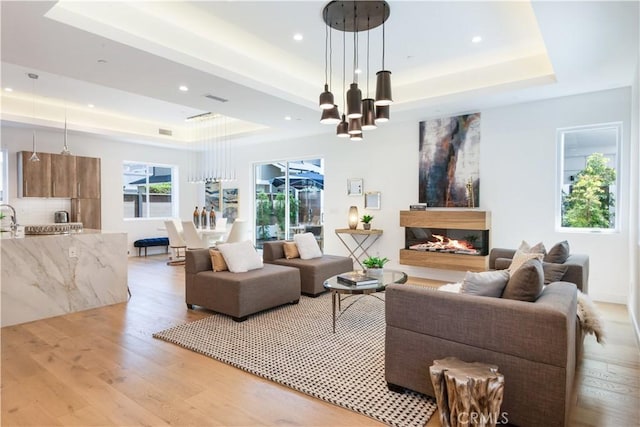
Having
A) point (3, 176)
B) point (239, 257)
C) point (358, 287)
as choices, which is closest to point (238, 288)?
point (239, 257)

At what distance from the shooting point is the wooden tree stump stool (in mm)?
1817

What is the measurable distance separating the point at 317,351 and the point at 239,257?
65.5 inches

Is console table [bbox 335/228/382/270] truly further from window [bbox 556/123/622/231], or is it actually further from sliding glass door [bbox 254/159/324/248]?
window [bbox 556/123/622/231]

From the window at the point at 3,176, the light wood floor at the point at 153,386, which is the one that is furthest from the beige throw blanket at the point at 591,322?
the window at the point at 3,176

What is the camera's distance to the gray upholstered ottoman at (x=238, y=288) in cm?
385

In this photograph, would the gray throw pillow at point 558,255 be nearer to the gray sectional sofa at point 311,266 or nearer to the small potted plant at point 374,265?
the small potted plant at point 374,265

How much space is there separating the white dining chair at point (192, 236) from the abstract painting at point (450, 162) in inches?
176

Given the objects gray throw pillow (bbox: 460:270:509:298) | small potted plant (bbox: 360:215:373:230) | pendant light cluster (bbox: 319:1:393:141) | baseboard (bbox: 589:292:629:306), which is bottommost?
baseboard (bbox: 589:292:629:306)

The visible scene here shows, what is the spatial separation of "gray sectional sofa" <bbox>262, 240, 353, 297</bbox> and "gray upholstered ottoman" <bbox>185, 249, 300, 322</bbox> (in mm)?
364

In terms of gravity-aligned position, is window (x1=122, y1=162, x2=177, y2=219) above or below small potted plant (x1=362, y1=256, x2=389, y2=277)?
above

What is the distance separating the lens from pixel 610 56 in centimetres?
367

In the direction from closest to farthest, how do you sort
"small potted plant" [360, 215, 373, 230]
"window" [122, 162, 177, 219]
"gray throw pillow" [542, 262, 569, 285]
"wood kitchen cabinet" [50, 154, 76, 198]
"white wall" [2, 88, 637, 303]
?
"gray throw pillow" [542, 262, 569, 285] → "white wall" [2, 88, 637, 303] → "small potted plant" [360, 215, 373, 230] → "wood kitchen cabinet" [50, 154, 76, 198] → "window" [122, 162, 177, 219]

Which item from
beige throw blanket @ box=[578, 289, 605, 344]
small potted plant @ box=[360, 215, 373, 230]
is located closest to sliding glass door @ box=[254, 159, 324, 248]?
small potted plant @ box=[360, 215, 373, 230]

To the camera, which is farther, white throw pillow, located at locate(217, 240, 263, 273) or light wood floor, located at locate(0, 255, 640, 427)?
white throw pillow, located at locate(217, 240, 263, 273)
